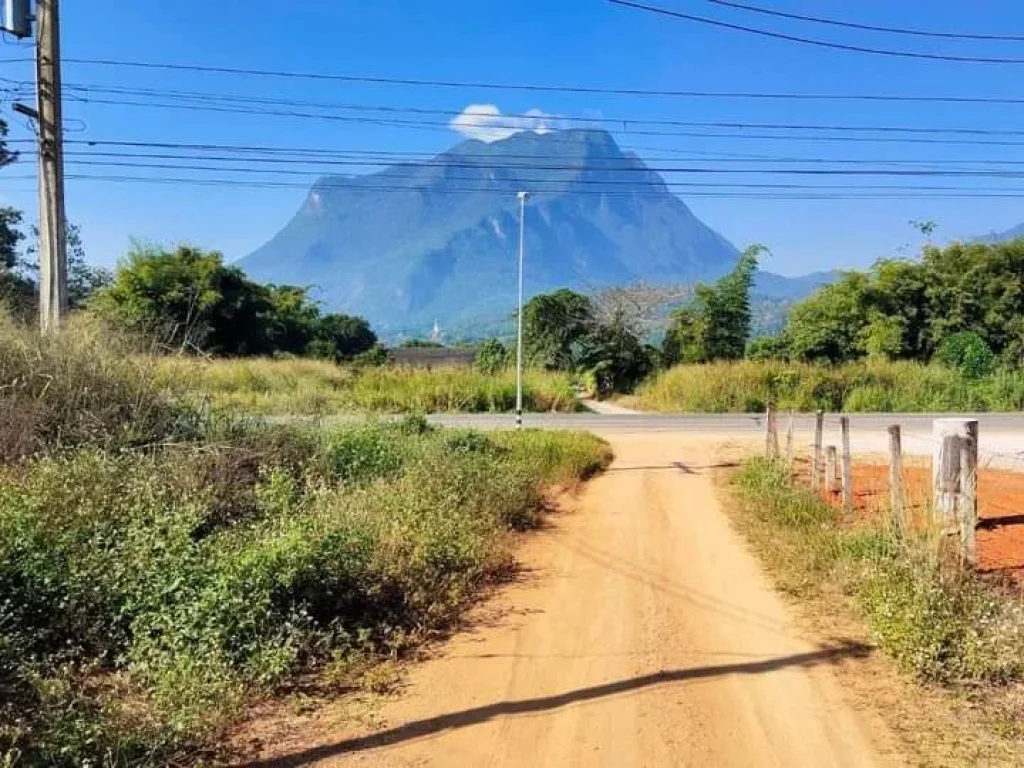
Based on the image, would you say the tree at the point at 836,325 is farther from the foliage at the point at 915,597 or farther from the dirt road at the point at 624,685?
the dirt road at the point at 624,685

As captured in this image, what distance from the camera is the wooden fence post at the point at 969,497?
544 cm

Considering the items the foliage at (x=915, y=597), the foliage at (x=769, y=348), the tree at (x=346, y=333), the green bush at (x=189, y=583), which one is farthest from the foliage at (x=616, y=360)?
the green bush at (x=189, y=583)

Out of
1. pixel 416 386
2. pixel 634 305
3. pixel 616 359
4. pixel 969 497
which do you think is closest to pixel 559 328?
pixel 616 359

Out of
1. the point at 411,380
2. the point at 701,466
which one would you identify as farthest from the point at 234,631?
the point at 411,380

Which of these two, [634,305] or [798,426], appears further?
[634,305]

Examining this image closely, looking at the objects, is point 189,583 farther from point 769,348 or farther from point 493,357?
point 493,357

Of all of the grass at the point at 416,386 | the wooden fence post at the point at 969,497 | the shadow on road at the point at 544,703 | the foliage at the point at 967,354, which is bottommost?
the shadow on road at the point at 544,703

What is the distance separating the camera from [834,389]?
1118 inches

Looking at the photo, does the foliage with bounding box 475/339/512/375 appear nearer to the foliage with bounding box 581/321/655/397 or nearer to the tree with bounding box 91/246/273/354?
the foliage with bounding box 581/321/655/397

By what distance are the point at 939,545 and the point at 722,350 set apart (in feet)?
102

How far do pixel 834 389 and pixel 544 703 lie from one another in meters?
27.2

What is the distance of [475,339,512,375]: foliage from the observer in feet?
109

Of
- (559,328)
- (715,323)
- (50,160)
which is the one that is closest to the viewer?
(50,160)

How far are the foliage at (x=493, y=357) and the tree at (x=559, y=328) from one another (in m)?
1.28
